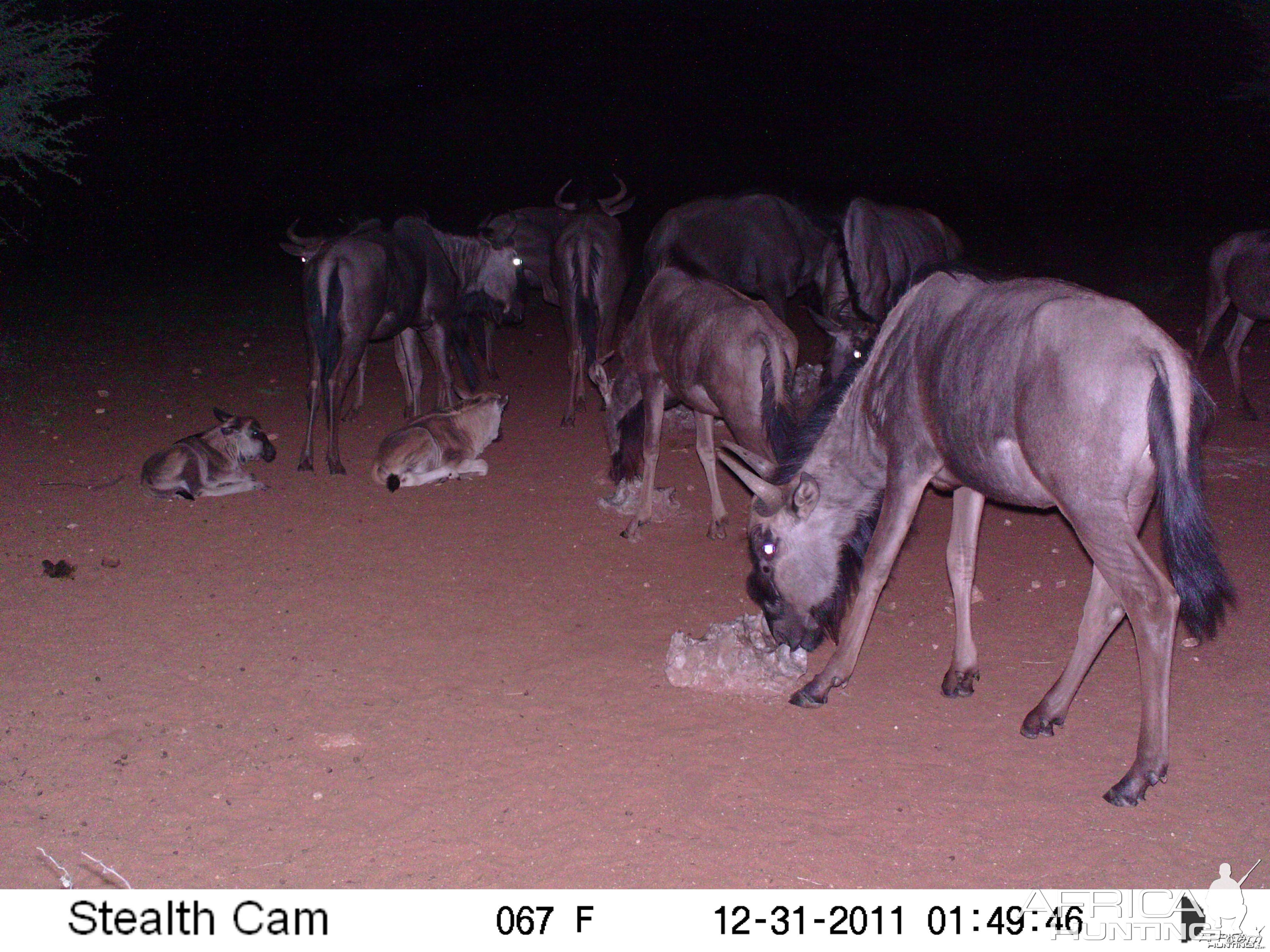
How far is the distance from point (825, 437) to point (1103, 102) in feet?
128

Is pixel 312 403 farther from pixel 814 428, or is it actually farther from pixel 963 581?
pixel 963 581

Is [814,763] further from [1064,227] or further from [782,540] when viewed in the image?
[1064,227]

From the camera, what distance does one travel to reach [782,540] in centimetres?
520

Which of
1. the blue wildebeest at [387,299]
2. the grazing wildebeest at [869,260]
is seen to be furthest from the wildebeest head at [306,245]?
the grazing wildebeest at [869,260]

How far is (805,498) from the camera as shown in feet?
16.9

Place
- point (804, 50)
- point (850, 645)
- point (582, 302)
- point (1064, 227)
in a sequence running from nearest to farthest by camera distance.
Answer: point (850, 645), point (582, 302), point (1064, 227), point (804, 50)

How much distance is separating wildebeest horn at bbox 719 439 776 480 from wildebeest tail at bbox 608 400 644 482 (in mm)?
1805

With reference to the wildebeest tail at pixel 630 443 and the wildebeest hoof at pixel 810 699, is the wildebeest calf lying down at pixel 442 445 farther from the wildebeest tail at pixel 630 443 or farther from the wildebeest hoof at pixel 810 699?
the wildebeest hoof at pixel 810 699

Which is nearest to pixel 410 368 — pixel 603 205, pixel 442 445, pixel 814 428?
pixel 442 445

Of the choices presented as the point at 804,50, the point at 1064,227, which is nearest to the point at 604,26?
the point at 804,50

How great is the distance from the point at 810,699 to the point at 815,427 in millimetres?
1321

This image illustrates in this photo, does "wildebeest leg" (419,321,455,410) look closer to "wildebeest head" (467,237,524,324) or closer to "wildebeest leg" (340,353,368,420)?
"wildebeest leg" (340,353,368,420)

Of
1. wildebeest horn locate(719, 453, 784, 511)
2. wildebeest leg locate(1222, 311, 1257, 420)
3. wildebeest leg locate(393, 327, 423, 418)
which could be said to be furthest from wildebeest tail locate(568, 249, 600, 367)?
wildebeest leg locate(1222, 311, 1257, 420)

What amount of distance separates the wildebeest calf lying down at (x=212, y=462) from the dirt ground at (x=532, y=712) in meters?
0.14
